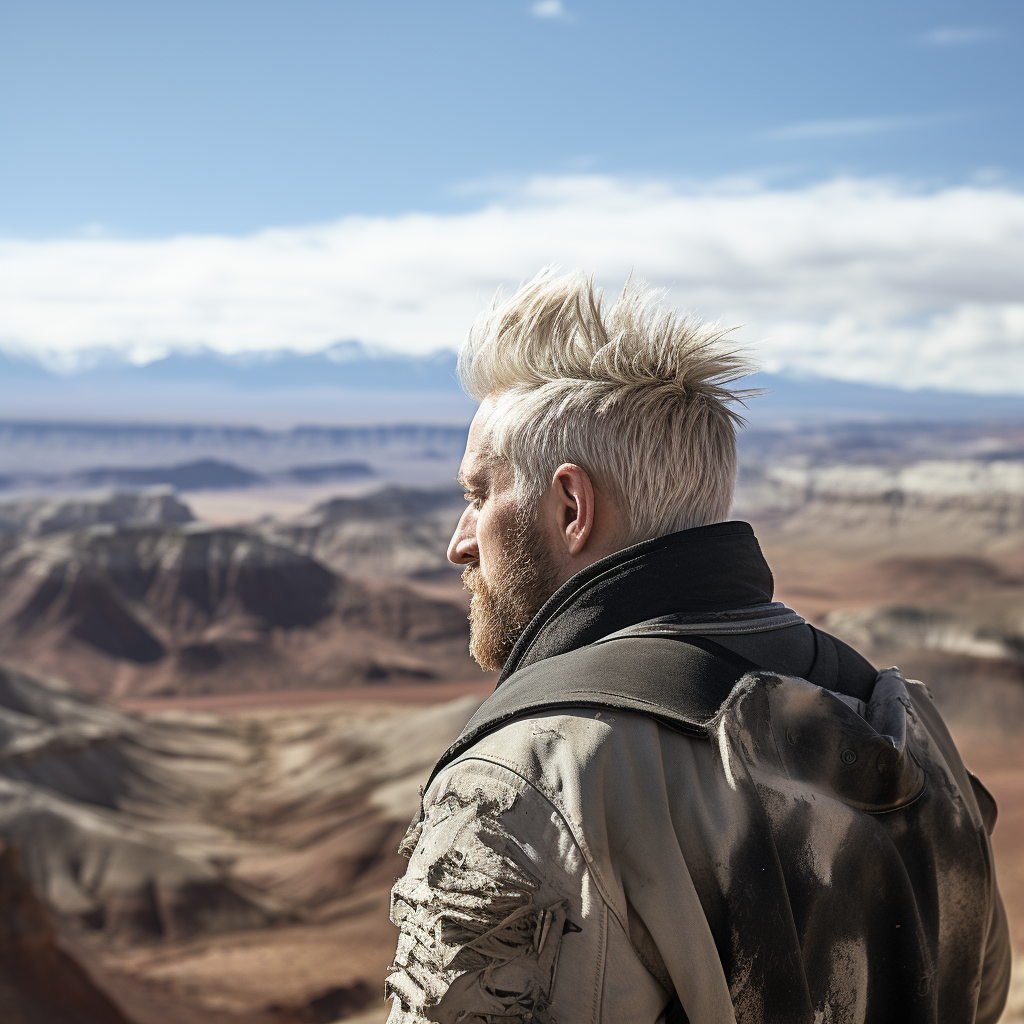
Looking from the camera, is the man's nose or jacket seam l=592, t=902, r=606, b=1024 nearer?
jacket seam l=592, t=902, r=606, b=1024

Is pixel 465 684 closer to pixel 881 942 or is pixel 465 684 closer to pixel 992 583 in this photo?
pixel 992 583

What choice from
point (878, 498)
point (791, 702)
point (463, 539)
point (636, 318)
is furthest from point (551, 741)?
point (878, 498)

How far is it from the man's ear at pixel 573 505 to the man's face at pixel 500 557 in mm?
41

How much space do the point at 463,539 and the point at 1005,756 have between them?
3480 cm

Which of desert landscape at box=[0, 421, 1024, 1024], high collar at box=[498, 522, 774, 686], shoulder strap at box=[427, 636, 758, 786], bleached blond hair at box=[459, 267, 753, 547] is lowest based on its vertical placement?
desert landscape at box=[0, 421, 1024, 1024]

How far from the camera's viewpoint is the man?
1222 millimetres

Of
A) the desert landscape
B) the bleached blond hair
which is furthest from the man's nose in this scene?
the desert landscape

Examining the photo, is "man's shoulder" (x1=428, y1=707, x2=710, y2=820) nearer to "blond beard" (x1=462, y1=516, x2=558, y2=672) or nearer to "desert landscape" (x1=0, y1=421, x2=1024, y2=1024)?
"blond beard" (x1=462, y1=516, x2=558, y2=672)

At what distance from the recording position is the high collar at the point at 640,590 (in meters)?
1.48

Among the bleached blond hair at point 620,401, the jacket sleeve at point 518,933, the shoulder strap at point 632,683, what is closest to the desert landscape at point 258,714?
the bleached blond hair at point 620,401

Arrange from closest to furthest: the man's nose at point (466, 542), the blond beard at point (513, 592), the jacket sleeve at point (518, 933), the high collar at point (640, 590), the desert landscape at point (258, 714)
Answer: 1. the jacket sleeve at point (518, 933)
2. the high collar at point (640, 590)
3. the blond beard at point (513, 592)
4. the man's nose at point (466, 542)
5. the desert landscape at point (258, 714)

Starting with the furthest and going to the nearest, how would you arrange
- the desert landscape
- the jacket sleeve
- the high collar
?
the desert landscape
the high collar
the jacket sleeve

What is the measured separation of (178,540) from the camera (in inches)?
2393

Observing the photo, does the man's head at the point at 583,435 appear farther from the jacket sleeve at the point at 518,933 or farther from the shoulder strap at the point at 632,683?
the jacket sleeve at the point at 518,933
